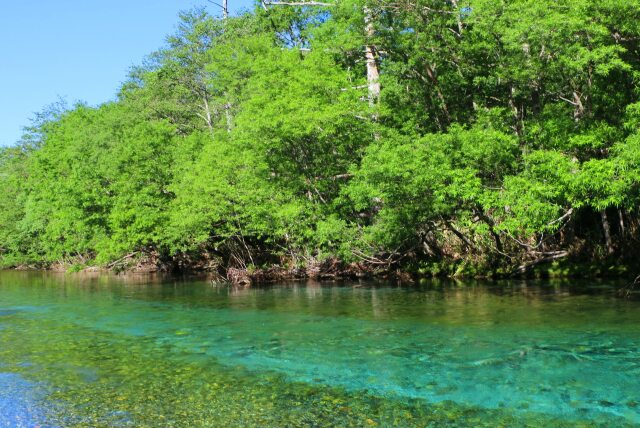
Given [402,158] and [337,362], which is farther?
[402,158]

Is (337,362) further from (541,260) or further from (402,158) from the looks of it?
(541,260)

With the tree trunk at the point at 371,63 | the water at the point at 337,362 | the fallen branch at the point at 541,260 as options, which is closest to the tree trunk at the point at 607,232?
the fallen branch at the point at 541,260

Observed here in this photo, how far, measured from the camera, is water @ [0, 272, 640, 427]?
8.75m

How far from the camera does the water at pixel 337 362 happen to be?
28.7 feet

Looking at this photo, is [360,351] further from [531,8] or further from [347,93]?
[347,93]

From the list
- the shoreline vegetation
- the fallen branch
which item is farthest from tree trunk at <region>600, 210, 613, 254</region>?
the fallen branch

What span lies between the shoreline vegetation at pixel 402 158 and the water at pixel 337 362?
380cm

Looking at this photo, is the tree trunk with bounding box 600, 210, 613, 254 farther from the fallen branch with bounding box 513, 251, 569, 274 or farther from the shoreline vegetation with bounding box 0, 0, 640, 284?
the fallen branch with bounding box 513, 251, 569, 274

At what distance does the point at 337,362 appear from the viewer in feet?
39.5

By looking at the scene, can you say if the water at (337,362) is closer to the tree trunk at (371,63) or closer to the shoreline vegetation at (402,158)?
the shoreline vegetation at (402,158)

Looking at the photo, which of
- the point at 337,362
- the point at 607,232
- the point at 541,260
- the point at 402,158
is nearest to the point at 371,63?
the point at 402,158

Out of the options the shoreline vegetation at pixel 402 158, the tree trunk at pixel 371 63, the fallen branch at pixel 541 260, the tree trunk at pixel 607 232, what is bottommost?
the fallen branch at pixel 541 260

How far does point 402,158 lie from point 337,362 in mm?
11530

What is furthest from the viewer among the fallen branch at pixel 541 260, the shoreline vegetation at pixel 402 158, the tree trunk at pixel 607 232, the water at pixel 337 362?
the fallen branch at pixel 541 260
